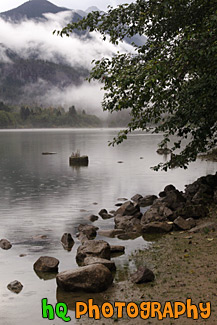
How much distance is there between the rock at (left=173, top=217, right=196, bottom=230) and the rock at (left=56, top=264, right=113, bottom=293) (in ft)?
22.8

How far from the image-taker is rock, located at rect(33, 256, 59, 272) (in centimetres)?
1447

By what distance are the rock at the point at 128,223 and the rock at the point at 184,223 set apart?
2.16 meters

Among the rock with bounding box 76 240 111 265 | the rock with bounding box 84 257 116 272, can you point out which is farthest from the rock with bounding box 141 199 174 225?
the rock with bounding box 84 257 116 272

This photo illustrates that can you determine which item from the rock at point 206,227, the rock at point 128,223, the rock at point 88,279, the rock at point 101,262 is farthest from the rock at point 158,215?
the rock at point 88,279

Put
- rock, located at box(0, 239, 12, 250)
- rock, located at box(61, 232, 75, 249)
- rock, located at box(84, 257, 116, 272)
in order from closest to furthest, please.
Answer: rock, located at box(84, 257, 116, 272)
rock, located at box(0, 239, 12, 250)
rock, located at box(61, 232, 75, 249)

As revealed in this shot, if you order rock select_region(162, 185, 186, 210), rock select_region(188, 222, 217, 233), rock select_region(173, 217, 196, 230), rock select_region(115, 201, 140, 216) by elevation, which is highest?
rock select_region(162, 185, 186, 210)

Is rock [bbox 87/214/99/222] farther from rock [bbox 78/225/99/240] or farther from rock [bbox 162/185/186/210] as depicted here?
rock [bbox 162/185/186/210]

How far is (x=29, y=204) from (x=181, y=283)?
19.8m

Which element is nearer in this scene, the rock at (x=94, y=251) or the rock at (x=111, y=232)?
the rock at (x=94, y=251)

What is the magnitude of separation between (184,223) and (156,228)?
55.7 inches

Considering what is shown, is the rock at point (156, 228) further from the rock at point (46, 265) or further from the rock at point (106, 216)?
the rock at point (46, 265)

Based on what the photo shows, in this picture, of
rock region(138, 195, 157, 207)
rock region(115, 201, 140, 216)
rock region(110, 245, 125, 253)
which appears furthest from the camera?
rock region(138, 195, 157, 207)

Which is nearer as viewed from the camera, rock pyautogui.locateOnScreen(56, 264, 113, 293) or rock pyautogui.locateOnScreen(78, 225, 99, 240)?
rock pyautogui.locateOnScreen(56, 264, 113, 293)

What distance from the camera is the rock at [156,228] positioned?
18.7 metres
